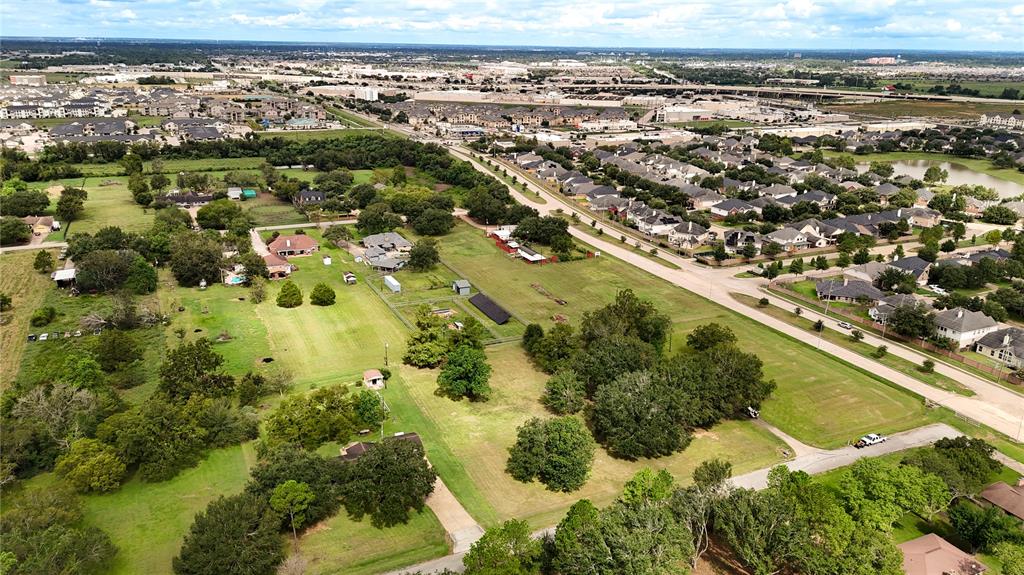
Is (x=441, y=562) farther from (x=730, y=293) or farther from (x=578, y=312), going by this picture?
(x=730, y=293)

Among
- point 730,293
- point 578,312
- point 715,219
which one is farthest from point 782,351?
point 715,219

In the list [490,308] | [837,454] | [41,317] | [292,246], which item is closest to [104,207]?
[292,246]

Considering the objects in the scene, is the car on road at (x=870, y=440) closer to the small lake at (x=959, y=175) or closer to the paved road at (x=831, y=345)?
the paved road at (x=831, y=345)

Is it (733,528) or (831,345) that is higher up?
(733,528)

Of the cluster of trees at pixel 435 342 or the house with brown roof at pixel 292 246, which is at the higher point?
the cluster of trees at pixel 435 342

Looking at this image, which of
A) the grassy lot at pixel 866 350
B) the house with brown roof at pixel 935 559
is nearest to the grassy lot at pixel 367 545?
the house with brown roof at pixel 935 559

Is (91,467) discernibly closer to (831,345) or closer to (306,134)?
(831,345)

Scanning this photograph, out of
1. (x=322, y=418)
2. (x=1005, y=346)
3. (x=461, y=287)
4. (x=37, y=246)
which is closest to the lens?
(x=322, y=418)
